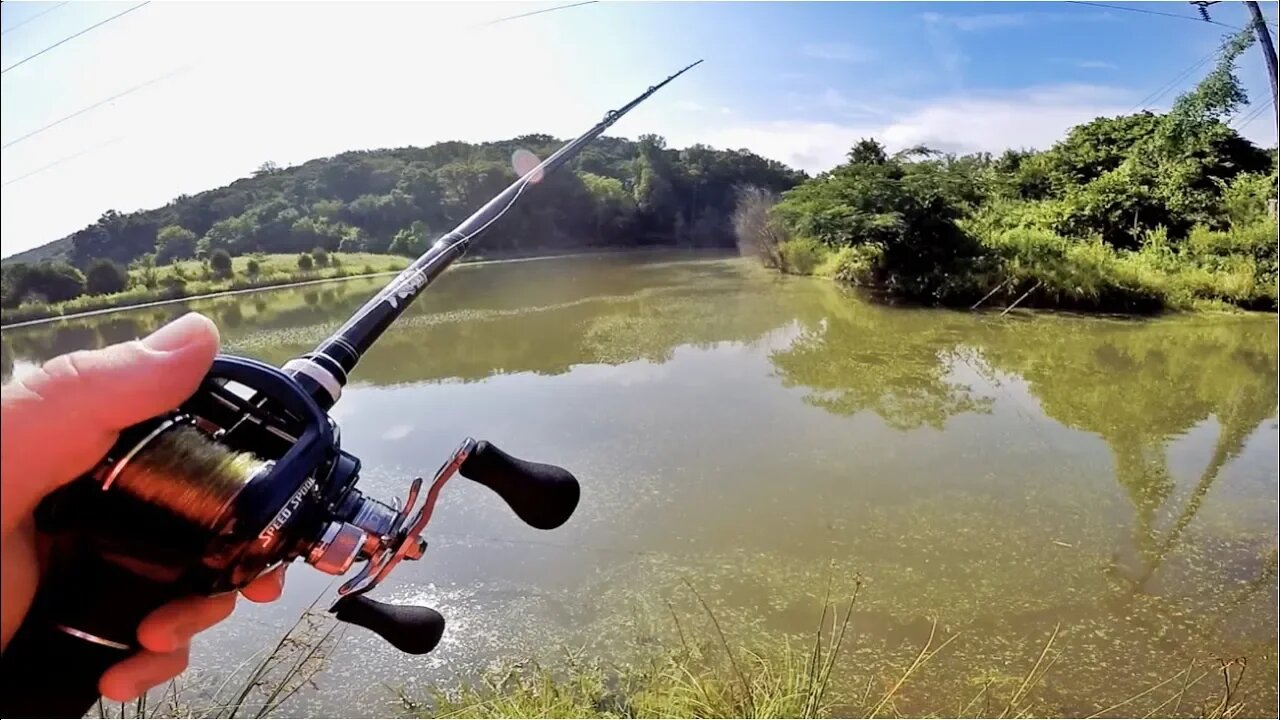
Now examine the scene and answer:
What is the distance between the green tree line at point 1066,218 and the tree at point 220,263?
237 cm

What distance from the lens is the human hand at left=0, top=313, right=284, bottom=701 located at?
47 centimetres

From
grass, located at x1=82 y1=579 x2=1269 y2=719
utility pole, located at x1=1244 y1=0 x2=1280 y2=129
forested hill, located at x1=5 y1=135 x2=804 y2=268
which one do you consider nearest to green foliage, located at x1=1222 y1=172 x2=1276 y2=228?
utility pole, located at x1=1244 y1=0 x2=1280 y2=129

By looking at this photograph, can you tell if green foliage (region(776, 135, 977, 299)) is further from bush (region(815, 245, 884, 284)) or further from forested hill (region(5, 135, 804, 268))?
forested hill (region(5, 135, 804, 268))

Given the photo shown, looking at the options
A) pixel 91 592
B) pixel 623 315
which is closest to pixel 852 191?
pixel 623 315

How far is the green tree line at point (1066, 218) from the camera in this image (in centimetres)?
292

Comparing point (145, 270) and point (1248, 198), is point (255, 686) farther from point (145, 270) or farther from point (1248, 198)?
point (1248, 198)

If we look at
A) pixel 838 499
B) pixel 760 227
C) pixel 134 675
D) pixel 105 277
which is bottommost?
pixel 838 499

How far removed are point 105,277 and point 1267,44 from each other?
94.5 inches

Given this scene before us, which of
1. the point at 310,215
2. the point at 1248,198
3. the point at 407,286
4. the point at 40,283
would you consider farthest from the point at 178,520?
the point at 1248,198

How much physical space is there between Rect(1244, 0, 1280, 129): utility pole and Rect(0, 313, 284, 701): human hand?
2.12 meters

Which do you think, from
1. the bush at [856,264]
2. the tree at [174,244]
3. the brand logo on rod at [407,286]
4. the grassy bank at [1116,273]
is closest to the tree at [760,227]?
the bush at [856,264]

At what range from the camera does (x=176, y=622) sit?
54 centimetres

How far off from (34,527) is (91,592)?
56 mm

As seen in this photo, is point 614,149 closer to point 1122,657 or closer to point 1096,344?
point 1122,657
